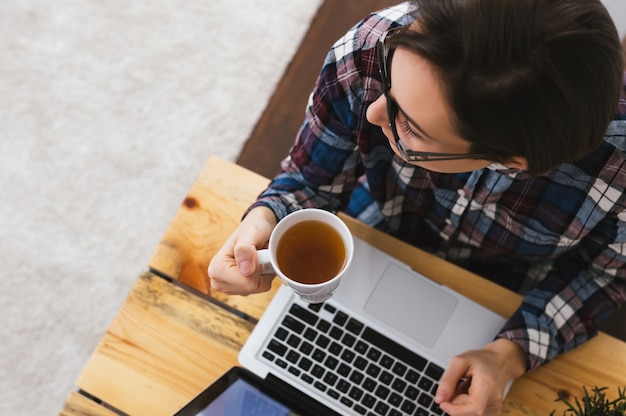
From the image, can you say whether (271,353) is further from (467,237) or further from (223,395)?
(467,237)

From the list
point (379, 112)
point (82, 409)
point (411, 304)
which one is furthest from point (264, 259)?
point (82, 409)

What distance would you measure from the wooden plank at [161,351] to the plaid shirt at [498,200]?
0.74ft

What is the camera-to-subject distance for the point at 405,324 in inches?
37.3

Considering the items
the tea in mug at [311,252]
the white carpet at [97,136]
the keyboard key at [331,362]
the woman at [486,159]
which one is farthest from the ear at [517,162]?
the white carpet at [97,136]

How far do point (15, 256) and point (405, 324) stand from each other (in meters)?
1.32

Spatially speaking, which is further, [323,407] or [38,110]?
[38,110]

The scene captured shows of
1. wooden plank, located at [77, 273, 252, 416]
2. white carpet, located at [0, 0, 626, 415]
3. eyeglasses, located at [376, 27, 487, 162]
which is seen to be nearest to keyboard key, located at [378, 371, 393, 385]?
wooden plank, located at [77, 273, 252, 416]

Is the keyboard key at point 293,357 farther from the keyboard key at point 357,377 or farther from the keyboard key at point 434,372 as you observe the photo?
the keyboard key at point 434,372

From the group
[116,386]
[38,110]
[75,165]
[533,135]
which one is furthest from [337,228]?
[38,110]

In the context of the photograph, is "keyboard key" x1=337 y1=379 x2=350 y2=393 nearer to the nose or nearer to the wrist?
the wrist

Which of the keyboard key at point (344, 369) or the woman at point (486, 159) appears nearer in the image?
the woman at point (486, 159)

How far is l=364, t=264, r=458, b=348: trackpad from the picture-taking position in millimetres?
944

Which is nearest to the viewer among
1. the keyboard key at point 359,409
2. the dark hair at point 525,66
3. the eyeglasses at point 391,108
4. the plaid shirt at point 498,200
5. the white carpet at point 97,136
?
the dark hair at point 525,66

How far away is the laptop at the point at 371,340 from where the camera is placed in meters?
0.91
